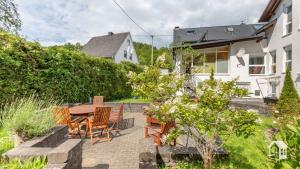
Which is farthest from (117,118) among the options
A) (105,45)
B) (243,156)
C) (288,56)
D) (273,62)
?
(105,45)

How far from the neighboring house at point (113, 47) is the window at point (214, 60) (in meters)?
20.5

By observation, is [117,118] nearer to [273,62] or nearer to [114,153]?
[114,153]

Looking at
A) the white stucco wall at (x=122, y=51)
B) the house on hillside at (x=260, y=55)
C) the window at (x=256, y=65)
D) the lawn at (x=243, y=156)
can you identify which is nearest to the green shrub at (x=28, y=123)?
the lawn at (x=243, y=156)

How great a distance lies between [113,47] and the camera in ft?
125

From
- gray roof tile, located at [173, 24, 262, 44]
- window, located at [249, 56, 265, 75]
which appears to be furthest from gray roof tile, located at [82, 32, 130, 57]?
window, located at [249, 56, 265, 75]

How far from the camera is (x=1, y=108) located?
311 inches

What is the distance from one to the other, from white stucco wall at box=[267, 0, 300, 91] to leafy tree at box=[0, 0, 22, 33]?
56.2 ft

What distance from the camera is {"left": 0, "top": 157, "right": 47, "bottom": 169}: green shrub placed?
3227 mm

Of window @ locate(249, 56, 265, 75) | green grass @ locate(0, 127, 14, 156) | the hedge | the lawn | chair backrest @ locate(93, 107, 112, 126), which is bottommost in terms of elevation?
the lawn

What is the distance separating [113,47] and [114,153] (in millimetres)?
33076

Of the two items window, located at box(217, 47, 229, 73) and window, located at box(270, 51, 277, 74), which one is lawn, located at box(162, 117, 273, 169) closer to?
window, located at box(270, 51, 277, 74)

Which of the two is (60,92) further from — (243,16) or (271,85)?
(243,16)

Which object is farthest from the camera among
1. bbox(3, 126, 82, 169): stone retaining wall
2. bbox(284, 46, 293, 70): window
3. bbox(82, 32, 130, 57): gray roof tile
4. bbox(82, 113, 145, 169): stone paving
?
bbox(82, 32, 130, 57): gray roof tile

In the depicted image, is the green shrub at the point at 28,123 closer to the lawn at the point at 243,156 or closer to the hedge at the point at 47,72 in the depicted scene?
the lawn at the point at 243,156
